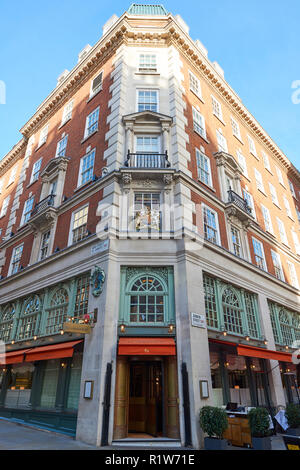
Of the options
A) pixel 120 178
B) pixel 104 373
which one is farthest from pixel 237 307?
pixel 120 178

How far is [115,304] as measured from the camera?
12789 millimetres

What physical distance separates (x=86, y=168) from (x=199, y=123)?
322 inches

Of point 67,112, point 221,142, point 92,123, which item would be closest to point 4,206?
point 67,112

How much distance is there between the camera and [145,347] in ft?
38.1

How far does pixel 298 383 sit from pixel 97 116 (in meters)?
22.5

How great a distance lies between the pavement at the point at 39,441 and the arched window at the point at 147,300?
14.9 feet

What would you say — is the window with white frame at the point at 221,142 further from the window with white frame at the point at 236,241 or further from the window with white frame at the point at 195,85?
the window with white frame at the point at 236,241

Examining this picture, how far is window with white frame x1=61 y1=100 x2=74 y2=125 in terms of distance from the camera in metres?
23.8

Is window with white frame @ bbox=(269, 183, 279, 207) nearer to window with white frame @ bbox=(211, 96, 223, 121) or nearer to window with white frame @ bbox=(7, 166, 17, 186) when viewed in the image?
window with white frame @ bbox=(211, 96, 223, 121)

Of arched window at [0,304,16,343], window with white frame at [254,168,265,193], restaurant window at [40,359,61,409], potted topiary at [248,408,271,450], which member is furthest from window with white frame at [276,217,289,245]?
arched window at [0,304,16,343]

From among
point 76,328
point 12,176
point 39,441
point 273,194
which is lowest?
point 39,441

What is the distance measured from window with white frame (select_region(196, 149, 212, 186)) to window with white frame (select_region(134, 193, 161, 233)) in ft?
13.0

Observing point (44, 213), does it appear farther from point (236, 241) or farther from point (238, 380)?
point (238, 380)
